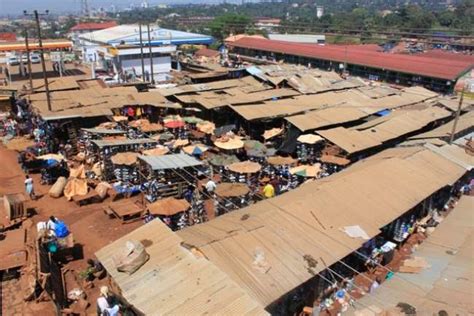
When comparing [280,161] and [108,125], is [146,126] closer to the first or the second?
[108,125]

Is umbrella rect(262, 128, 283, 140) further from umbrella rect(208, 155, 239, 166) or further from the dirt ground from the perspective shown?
the dirt ground

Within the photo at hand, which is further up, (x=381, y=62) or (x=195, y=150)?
(x=381, y=62)

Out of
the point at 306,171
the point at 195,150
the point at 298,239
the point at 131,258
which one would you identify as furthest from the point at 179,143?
the point at 131,258

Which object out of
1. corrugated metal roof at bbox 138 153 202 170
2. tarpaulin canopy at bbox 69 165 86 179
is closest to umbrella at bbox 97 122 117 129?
tarpaulin canopy at bbox 69 165 86 179

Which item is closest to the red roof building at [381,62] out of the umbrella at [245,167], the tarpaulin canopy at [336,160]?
the tarpaulin canopy at [336,160]

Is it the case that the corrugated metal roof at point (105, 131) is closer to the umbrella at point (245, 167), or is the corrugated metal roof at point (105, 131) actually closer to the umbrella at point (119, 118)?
the umbrella at point (119, 118)

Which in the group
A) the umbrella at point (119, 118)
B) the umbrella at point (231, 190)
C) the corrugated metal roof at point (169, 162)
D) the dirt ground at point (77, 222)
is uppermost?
the umbrella at point (119, 118)
